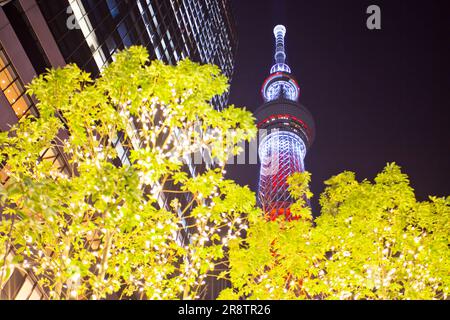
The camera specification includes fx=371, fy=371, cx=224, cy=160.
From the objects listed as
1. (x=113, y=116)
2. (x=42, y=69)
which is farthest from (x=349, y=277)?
(x=42, y=69)

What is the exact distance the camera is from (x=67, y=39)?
18.3 meters

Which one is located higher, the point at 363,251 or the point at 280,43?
the point at 280,43

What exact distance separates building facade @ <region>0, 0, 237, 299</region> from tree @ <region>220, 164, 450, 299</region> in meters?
5.64

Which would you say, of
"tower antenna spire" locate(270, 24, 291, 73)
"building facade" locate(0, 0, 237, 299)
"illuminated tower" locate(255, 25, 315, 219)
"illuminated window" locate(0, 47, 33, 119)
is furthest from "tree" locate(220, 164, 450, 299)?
"tower antenna spire" locate(270, 24, 291, 73)

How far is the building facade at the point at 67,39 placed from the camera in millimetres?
14594

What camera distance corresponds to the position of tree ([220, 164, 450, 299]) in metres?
9.07

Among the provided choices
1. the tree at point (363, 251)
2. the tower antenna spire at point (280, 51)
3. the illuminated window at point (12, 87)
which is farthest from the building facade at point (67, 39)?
the tower antenna spire at point (280, 51)

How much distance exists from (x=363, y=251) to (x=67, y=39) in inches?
652

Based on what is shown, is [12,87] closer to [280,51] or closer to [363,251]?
[363,251]

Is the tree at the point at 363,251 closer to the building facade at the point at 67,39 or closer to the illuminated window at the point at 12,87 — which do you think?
the building facade at the point at 67,39

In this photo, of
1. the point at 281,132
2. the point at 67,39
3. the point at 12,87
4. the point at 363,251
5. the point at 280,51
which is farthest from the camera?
the point at 280,51

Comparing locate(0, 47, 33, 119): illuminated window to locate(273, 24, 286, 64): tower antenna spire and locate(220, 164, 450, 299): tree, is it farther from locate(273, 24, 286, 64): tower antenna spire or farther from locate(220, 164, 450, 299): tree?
locate(273, 24, 286, 64): tower antenna spire

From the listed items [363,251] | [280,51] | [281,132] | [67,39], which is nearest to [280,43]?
[280,51]
